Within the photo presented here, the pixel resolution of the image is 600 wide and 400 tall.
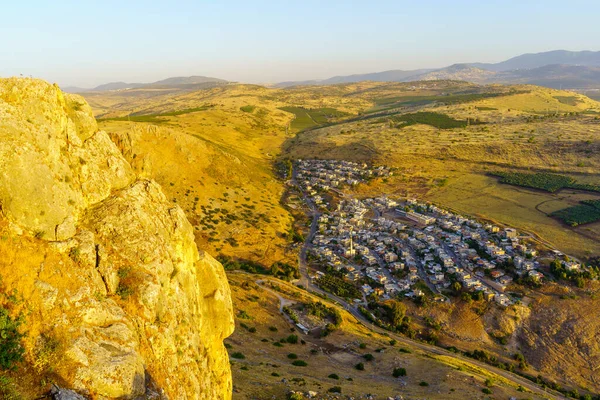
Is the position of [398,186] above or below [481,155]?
below

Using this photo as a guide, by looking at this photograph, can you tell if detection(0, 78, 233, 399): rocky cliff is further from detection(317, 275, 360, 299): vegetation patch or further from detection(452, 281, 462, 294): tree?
detection(452, 281, 462, 294): tree

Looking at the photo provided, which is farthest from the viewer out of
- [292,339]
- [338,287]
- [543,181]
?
[543,181]

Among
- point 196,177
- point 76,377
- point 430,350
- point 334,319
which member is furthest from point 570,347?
point 196,177

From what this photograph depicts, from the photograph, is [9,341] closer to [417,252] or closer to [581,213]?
[417,252]

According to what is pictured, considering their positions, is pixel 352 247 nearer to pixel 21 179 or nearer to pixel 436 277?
pixel 436 277

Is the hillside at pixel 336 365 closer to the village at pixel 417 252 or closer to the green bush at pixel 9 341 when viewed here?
the village at pixel 417 252

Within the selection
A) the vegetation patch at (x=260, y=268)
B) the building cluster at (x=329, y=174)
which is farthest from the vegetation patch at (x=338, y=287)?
the building cluster at (x=329, y=174)

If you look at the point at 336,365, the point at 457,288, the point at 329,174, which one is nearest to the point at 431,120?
the point at 329,174
